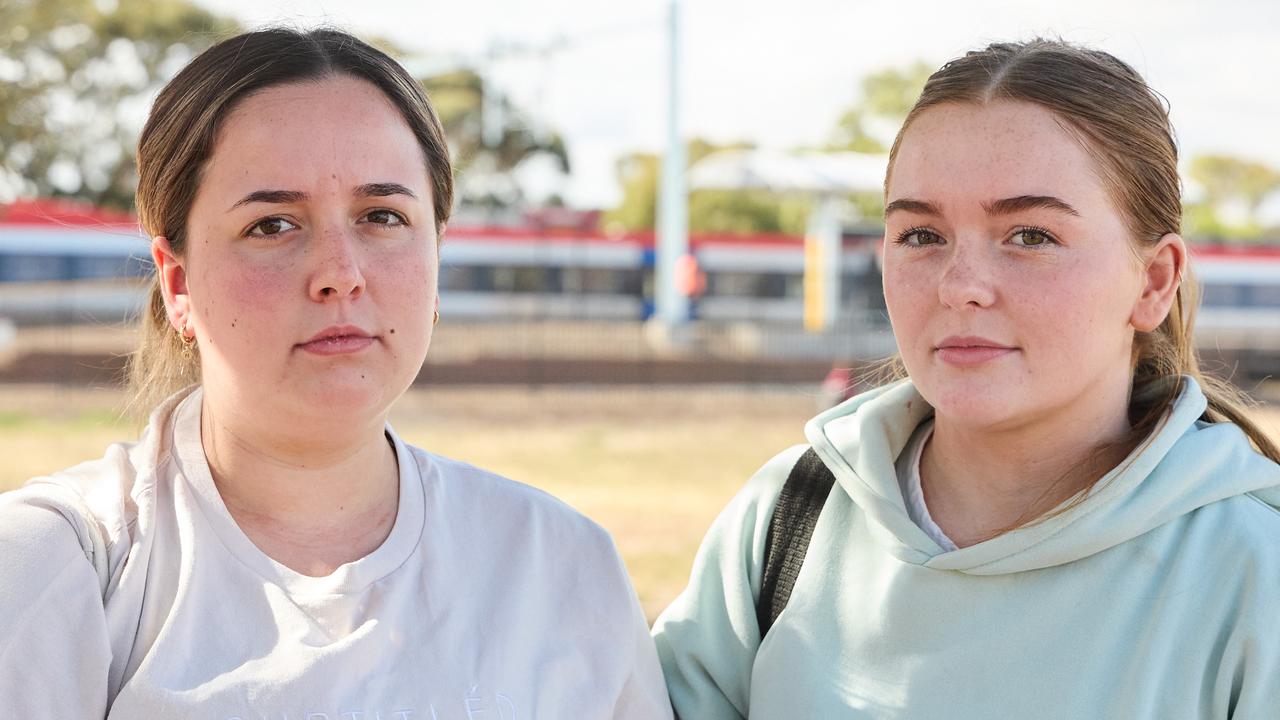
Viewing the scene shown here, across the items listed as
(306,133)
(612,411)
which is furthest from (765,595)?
(612,411)

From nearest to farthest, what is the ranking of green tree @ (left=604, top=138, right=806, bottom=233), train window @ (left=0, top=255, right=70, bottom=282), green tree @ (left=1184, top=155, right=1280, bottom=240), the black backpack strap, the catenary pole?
the black backpack strap, the catenary pole, train window @ (left=0, top=255, right=70, bottom=282), green tree @ (left=604, top=138, right=806, bottom=233), green tree @ (left=1184, top=155, right=1280, bottom=240)

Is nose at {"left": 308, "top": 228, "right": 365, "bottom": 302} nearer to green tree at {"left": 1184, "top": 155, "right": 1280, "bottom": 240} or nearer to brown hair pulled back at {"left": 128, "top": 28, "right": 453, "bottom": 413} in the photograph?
brown hair pulled back at {"left": 128, "top": 28, "right": 453, "bottom": 413}

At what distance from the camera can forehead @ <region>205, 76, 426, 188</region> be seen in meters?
1.97

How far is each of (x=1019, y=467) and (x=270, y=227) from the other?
4.19ft

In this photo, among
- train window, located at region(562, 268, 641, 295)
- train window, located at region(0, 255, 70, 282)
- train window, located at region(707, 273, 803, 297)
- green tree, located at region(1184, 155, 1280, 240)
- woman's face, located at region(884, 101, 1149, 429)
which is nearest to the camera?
woman's face, located at region(884, 101, 1149, 429)

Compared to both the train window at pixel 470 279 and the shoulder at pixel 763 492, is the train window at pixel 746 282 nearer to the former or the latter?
the train window at pixel 470 279

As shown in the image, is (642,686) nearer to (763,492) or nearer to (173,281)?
(763,492)

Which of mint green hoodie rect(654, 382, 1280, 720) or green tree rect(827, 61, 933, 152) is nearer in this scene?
mint green hoodie rect(654, 382, 1280, 720)

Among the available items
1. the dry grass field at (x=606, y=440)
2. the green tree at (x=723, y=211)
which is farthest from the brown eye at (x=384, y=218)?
the green tree at (x=723, y=211)

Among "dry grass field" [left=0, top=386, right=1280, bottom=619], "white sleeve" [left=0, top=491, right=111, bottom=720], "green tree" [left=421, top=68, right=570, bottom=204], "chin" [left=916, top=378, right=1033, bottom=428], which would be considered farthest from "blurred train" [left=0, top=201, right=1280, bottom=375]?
"white sleeve" [left=0, top=491, right=111, bottom=720]

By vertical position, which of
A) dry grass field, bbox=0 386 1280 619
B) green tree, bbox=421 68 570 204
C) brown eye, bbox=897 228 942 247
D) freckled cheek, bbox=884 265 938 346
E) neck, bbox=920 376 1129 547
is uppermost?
A: green tree, bbox=421 68 570 204

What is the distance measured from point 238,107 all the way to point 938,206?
110cm

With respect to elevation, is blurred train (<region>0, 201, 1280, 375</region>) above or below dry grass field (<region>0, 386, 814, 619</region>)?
above

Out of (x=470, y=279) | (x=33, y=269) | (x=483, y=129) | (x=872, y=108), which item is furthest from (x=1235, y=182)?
(x=33, y=269)
